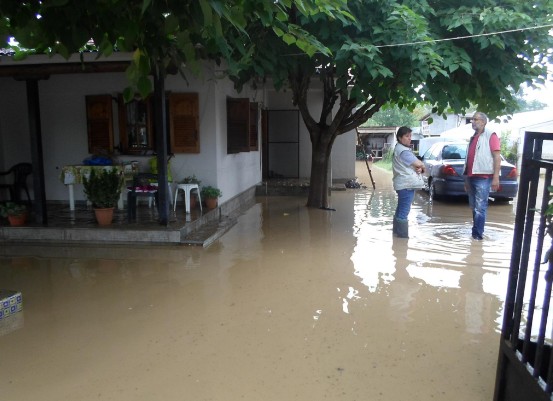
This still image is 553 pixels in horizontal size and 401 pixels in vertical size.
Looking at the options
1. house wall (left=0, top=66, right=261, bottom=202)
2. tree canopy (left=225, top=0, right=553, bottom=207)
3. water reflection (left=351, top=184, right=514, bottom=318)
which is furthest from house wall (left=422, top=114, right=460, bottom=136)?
house wall (left=0, top=66, right=261, bottom=202)

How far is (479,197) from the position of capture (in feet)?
21.6

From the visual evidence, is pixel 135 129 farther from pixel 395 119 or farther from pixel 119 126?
pixel 395 119

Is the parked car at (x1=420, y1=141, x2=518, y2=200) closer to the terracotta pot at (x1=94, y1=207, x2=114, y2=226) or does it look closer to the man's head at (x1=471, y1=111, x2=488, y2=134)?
the man's head at (x1=471, y1=111, x2=488, y2=134)

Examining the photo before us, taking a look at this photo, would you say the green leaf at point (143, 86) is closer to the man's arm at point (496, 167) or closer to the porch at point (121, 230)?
the porch at point (121, 230)

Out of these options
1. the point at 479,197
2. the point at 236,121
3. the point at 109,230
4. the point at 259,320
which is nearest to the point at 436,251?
the point at 479,197

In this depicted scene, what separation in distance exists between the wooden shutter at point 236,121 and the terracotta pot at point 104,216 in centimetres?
278

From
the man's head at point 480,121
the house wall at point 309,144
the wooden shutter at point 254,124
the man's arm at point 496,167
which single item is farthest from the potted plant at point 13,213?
the house wall at point 309,144

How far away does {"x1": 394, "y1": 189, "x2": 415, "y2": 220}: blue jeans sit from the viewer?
258 inches

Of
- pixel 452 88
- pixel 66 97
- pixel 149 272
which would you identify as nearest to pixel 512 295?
pixel 149 272

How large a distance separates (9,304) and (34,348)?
0.77 m

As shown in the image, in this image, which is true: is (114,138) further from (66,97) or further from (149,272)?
(149,272)

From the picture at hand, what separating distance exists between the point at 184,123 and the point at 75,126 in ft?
7.06

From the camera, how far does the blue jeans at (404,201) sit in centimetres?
655

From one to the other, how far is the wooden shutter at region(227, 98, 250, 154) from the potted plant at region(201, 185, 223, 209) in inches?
38.7
